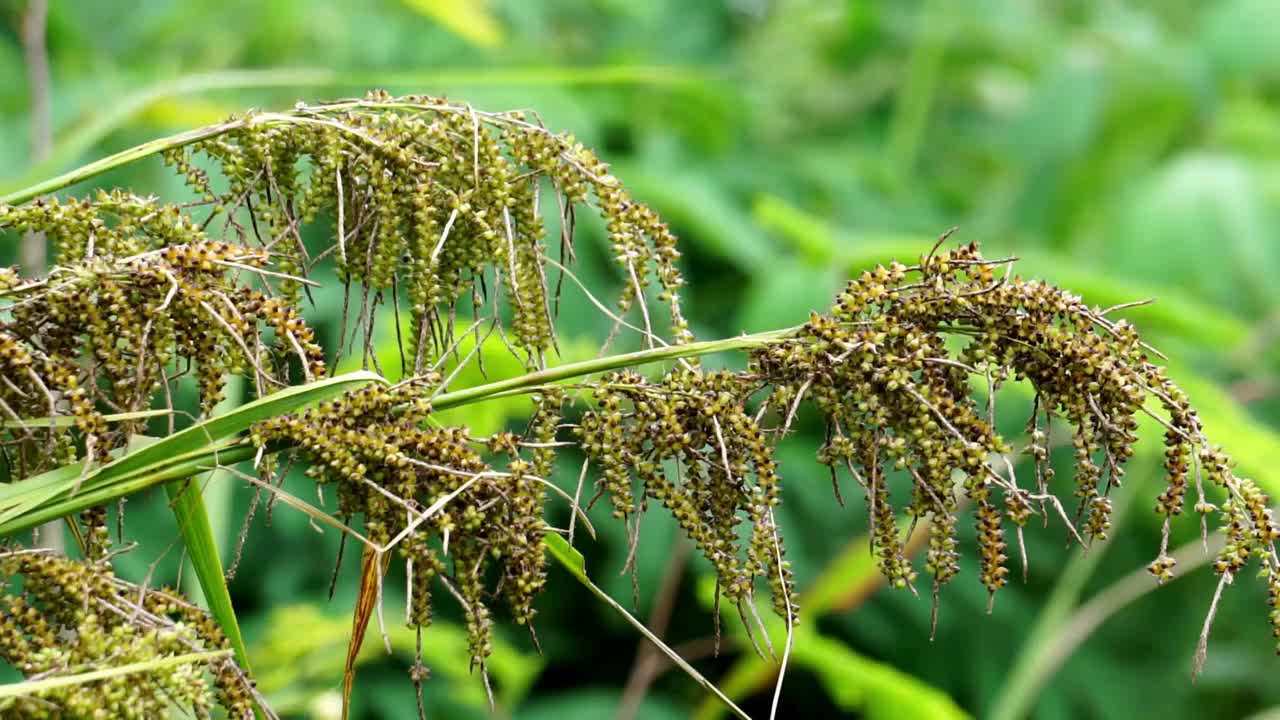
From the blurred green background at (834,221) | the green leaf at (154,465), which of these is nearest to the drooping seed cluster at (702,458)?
Answer: the green leaf at (154,465)

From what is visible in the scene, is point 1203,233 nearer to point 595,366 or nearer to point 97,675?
point 595,366

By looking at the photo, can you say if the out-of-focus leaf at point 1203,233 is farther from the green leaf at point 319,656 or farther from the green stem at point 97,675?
the green stem at point 97,675

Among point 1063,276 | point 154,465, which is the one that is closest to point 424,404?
point 154,465

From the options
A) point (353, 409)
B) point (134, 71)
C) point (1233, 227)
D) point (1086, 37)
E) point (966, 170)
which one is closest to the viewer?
point (353, 409)

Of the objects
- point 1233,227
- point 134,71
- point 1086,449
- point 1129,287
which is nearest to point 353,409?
point 1086,449

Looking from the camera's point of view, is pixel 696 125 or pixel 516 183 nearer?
pixel 516 183

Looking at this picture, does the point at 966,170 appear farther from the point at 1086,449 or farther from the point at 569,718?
the point at 1086,449

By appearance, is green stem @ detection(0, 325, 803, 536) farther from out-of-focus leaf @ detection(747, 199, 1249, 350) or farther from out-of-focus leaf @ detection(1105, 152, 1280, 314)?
out-of-focus leaf @ detection(1105, 152, 1280, 314)
